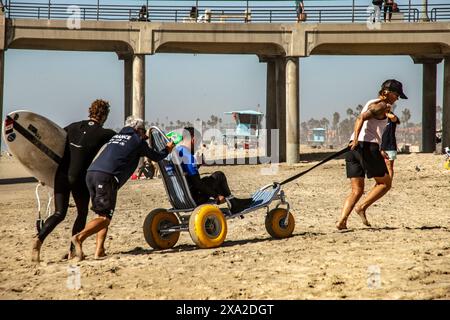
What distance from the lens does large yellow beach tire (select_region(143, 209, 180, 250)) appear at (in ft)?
30.5

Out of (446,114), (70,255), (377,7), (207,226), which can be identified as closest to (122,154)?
(70,255)

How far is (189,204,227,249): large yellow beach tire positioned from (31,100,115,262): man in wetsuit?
1240 mm

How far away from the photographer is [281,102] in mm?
40188

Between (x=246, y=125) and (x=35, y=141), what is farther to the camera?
(x=246, y=125)

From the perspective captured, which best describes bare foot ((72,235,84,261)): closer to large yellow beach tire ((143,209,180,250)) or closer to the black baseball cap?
large yellow beach tire ((143,209,180,250))

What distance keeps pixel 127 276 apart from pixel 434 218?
628 cm

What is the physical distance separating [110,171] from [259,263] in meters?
1.88

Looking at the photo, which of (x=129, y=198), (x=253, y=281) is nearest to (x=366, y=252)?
(x=253, y=281)

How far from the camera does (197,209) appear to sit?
8938 millimetres

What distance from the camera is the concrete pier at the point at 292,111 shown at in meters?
36.8

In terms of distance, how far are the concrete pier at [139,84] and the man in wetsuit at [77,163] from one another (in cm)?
2799

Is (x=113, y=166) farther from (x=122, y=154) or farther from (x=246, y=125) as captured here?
(x=246, y=125)

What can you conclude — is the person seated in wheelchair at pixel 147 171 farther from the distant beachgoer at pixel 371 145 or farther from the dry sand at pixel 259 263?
the distant beachgoer at pixel 371 145

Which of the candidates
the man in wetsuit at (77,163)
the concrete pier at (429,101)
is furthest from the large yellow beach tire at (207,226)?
the concrete pier at (429,101)
